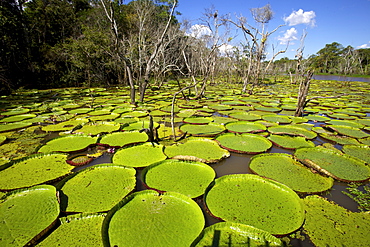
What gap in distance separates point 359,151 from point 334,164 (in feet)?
3.34

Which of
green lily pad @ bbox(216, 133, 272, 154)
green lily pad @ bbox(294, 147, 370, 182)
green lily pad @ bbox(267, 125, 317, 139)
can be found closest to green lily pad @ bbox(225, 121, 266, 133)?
green lily pad @ bbox(267, 125, 317, 139)

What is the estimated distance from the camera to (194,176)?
2508 mm

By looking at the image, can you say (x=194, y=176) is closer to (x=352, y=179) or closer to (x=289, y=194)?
(x=289, y=194)

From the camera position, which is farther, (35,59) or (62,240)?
(35,59)

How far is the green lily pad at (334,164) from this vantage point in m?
2.51

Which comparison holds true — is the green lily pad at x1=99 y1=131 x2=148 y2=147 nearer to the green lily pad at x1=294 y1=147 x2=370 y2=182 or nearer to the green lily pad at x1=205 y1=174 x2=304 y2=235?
the green lily pad at x1=205 y1=174 x2=304 y2=235

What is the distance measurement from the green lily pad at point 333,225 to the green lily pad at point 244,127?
2.43m

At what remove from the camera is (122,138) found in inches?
150

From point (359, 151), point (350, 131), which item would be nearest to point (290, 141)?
point (359, 151)

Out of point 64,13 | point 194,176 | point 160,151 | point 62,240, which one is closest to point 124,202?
point 62,240

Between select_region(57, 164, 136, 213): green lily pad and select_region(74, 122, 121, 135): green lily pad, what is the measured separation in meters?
1.78

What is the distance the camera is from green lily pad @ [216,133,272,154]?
336cm

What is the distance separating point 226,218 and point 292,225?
0.63 metres

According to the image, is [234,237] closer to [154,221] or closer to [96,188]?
[154,221]
